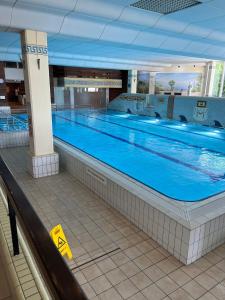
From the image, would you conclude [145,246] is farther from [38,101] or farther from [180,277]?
[38,101]

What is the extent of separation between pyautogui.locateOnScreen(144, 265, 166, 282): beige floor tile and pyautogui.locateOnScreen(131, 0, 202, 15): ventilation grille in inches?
157

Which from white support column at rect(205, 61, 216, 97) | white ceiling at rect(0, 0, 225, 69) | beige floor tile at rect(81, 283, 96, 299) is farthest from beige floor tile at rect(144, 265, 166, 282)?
white support column at rect(205, 61, 216, 97)

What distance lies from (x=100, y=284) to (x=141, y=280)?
410 millimetres

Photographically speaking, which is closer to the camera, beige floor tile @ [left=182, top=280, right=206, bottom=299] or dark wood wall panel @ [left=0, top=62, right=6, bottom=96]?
beige floor tile @ [left=182, top=280, right=206, bottom=299]

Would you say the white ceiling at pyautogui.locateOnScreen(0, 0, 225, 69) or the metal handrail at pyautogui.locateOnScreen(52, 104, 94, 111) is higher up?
the white ceiling at pyautogui.locateOnScreen(0, 0, 225, 69)

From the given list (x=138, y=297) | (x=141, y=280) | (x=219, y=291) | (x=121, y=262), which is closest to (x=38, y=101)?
(x=121, y=262)

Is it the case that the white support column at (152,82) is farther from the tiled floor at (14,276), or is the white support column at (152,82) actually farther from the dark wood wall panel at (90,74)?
the tiled floor at (14,276)

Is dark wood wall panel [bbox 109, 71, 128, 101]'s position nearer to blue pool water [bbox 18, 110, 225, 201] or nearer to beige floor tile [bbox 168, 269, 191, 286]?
blue pool water [bbox 18, 110, 225, 201]

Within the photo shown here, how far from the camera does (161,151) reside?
6637 mm

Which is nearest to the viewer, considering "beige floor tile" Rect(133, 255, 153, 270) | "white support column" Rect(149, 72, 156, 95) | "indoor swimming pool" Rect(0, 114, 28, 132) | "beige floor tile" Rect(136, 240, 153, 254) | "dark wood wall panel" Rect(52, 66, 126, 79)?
"beige floor tile" Rect(133, 255, 153, 270)

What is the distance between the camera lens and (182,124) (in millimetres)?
11133

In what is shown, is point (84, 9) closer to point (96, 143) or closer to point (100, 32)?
point (100, 32)

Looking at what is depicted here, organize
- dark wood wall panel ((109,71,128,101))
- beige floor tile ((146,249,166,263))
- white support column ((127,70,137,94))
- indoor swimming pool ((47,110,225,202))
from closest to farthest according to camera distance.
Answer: beige floor tile ((146,249,166,263)) < indoor swimming pool ((47,110,225,202)) < white support column ((127,70,137,94)) < dark wood wall panel ((109,71,128,101))

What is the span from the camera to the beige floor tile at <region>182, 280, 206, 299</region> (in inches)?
84.1
